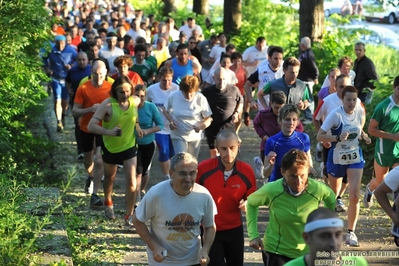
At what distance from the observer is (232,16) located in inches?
1036

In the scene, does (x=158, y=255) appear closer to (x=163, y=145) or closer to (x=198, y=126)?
(x=198, y=126)

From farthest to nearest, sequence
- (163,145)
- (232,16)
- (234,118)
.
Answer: (232,16)
(234,118)
(163,145)

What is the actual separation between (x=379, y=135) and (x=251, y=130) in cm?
770

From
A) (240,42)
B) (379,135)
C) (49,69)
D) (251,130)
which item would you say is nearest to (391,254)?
(379,135)

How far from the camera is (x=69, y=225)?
Result: 430 inches

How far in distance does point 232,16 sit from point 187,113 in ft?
48.3

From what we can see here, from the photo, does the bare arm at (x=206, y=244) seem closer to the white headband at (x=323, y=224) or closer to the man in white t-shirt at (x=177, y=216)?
the man in white t-shirt at (x=177, y=216)

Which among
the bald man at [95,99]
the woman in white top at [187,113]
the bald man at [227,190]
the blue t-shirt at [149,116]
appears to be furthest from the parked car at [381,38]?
the bald man at [227,190]

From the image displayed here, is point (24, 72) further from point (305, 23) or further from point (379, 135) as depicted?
point (305, 23)

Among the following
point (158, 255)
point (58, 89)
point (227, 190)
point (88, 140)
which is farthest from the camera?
point (58, 89)

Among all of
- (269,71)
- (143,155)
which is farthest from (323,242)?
(269,71)

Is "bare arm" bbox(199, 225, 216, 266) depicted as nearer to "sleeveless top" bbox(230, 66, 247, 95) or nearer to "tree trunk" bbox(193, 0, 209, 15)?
"sleeveless top" bbox(230, 66, 247, 95)

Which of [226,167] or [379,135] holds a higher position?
[226,167]

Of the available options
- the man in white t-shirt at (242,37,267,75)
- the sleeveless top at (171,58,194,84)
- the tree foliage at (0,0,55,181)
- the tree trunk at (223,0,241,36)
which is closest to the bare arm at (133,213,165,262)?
the tree foliage at (0,0,55,181)
